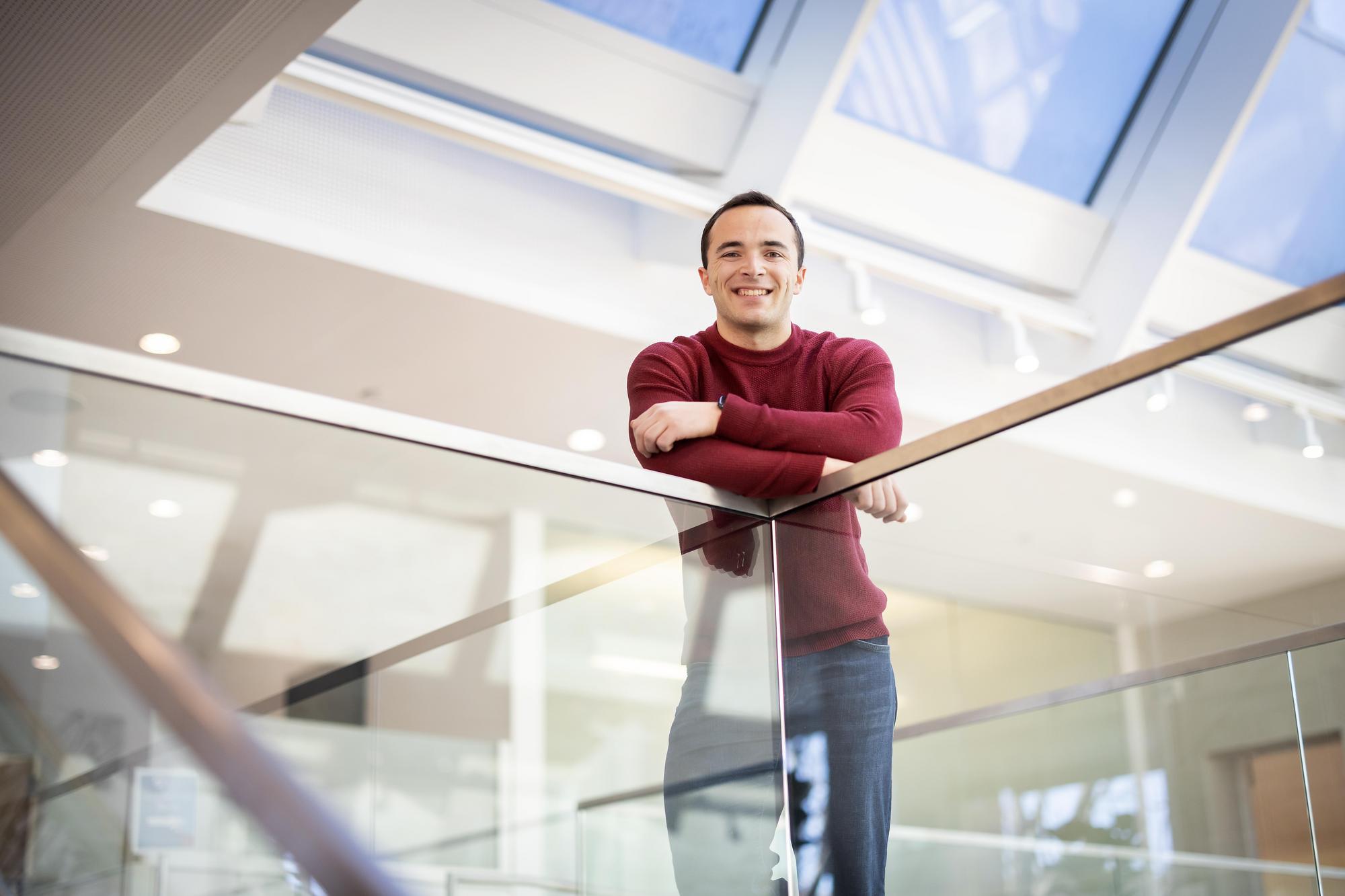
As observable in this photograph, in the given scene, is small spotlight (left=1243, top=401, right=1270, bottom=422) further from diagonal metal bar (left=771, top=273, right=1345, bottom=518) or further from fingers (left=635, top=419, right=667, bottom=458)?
fingers (left=635, top=419, right=667, bottom=458)

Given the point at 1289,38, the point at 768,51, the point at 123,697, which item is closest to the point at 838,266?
the point at 768,51

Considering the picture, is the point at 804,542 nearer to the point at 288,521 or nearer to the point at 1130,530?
the point at 1130,530

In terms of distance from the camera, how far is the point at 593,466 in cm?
167

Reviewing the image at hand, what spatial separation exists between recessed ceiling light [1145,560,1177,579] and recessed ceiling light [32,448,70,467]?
1231 millimetres

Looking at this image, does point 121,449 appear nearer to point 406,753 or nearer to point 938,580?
point 406,753

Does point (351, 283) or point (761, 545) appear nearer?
point (761, 545)

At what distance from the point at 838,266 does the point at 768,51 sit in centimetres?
92

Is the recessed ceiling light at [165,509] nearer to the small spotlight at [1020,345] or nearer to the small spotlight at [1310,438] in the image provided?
the small spotlight at [1310,438]

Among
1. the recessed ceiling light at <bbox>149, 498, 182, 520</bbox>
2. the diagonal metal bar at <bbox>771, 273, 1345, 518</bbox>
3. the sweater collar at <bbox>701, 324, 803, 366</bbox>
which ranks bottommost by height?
the recessed ceiling light at <bbox>149, 498, 182, 520</bbox>

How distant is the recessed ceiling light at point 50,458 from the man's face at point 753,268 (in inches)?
36.7

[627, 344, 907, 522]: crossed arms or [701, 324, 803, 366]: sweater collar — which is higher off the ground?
[701, 324, 803, 366]: sweater collar

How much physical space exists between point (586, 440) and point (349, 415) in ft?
12.9

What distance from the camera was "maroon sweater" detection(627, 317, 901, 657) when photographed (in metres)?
1.71

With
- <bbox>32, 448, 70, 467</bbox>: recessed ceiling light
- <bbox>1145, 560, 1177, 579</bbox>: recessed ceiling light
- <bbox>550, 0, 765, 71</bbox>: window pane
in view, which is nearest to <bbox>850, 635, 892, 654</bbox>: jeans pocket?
<bbox>1145, 560, 1177, 579</bbox>: recessed ceiling light
